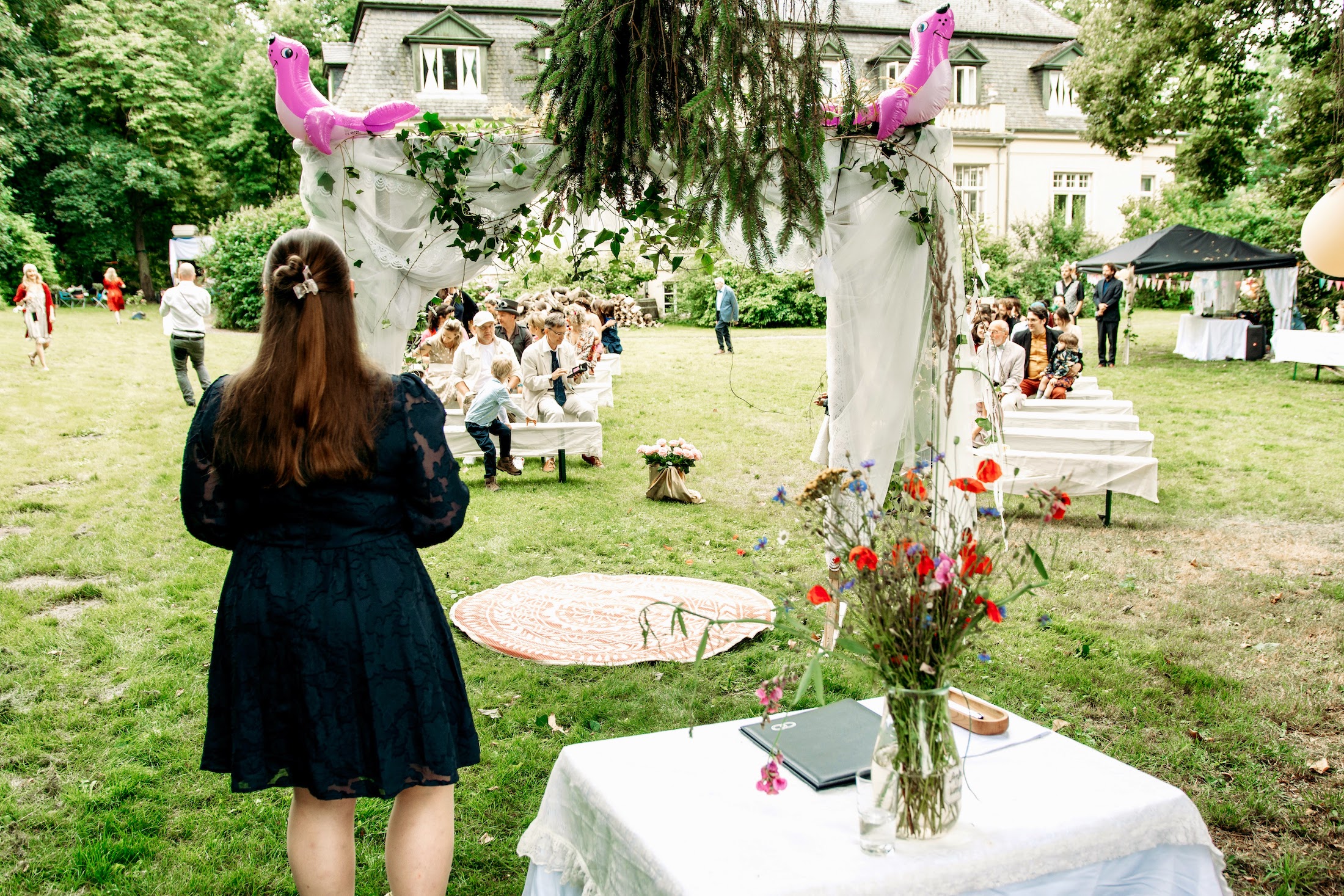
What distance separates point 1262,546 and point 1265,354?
12.0m

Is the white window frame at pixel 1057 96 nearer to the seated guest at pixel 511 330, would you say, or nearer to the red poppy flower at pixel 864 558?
the seated guest at pixel 511 330

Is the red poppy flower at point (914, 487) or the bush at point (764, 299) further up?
the bush at point (764, 299)

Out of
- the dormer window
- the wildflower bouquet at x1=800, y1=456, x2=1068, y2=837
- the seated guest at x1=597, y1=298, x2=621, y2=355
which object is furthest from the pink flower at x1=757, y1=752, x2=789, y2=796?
the dormer window

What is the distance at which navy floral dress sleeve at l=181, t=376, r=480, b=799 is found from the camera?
7.11ft

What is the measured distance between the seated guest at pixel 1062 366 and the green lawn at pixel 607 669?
135cm

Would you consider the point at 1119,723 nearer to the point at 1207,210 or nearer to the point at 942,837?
the point at 942,837

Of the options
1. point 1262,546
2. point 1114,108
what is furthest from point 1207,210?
point 1262,546

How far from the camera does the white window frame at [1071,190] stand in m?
28.5

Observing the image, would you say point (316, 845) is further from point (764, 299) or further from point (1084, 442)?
point (764, 299)

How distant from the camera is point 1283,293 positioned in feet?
55.3

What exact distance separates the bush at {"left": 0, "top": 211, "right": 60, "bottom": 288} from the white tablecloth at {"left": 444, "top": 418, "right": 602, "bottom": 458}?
21.2 meters

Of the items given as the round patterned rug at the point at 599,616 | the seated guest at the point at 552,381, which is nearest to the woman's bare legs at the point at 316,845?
the round patterned rug at the point at 599,616

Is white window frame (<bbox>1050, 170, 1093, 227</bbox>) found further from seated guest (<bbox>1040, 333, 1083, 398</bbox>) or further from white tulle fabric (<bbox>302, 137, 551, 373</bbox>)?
white tulle fabric (<bbox>302, 137, 551, 373</bbox>)

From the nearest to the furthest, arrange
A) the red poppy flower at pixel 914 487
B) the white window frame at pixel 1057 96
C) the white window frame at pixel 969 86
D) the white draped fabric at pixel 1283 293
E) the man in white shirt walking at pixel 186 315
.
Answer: the red poppy flower at pixel 914 487
the man in white shirt walking at pixel 186 315
the white draped fabric at pixel 1283 293
the white window frame at pixel 969 86
the white window frame at pixel 1057 96
